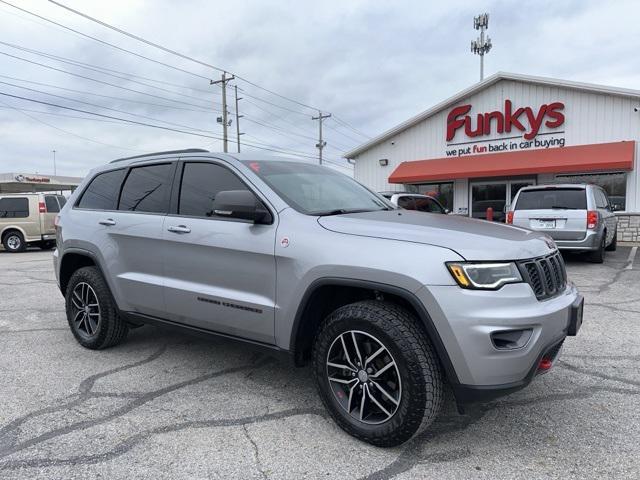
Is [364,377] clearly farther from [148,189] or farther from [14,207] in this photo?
[14,207]

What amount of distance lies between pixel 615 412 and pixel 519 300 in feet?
4.51

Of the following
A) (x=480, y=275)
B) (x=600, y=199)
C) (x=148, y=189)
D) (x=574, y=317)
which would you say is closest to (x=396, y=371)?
(x=480, y=275)

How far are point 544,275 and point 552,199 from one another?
24.7 ft

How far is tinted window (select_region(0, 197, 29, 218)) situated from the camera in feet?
51.9

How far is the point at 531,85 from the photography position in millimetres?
16891

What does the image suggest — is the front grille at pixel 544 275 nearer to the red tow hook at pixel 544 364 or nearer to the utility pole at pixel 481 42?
the red tow hook at pixel 544 364

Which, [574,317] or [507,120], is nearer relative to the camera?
[574,317]

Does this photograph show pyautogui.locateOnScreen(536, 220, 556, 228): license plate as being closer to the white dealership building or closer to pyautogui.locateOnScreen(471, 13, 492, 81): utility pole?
the white dealership building

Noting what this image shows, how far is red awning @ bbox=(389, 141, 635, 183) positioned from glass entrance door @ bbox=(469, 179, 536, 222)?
66cm

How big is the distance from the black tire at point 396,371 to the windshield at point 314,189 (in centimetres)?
80

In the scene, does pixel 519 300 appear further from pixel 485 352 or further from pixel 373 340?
pixel 373 340

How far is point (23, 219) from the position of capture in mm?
15867

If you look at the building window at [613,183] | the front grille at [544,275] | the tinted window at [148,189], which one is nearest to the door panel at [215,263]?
the tinted window at [148,189]

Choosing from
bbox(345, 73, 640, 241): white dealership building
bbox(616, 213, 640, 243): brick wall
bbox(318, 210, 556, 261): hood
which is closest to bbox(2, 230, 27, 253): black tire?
bbox(345, 73, 640, 241): white dealership building
